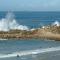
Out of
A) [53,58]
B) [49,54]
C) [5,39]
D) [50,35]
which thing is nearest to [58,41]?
[50,35]

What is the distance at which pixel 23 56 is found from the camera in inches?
1431

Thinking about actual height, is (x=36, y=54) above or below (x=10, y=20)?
below

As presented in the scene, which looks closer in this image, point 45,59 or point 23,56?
point 45,59

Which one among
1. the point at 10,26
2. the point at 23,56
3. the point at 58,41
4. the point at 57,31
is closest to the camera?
the point at 23,56

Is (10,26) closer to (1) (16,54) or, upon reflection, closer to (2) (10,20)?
(2) (10,20)

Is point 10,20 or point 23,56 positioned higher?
point 10,20

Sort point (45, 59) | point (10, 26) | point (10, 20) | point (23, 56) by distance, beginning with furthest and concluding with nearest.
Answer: point (10, 20), point (10, 26), point (23, 56), point (45, 59)

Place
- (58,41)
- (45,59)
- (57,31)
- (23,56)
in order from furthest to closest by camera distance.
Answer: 1. (57,31)
2. (58,41)
3. (23,56)
4. (45,59)

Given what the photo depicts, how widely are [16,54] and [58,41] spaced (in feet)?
55.6

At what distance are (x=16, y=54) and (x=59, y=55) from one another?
4.76 metres

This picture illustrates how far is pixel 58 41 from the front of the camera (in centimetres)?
5338

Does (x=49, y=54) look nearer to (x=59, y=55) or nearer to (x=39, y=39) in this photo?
(x=59, y=55)

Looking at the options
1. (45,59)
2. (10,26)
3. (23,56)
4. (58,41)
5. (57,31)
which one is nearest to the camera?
(45,59)

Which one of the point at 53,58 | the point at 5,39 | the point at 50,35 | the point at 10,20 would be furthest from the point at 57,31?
the point at 53,58
